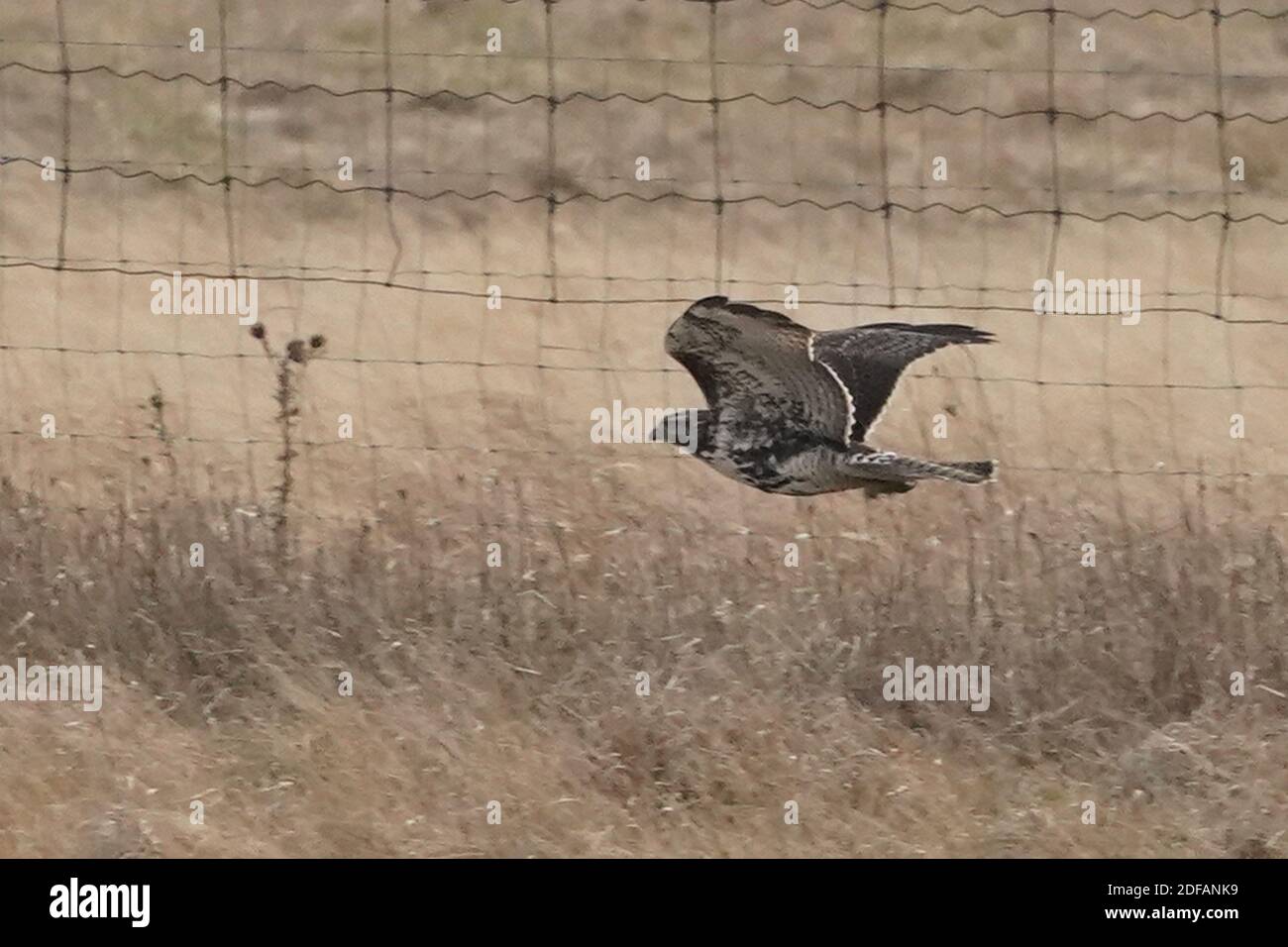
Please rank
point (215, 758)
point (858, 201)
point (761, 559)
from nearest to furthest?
1. point (215, 758)
2. point (761, 559)
3. point (858, 201)

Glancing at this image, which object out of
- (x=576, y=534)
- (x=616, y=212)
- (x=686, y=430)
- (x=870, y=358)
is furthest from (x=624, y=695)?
(x=616, y=212)

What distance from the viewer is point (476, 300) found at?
12195mm

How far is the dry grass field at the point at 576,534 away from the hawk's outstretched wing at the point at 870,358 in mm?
628

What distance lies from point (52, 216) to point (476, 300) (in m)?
2.99

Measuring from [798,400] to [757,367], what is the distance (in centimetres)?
22

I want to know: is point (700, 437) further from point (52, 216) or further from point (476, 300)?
point (52, 216)

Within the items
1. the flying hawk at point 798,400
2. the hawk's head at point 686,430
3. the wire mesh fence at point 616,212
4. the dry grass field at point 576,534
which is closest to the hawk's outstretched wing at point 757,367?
the flying hawk at point 798,400

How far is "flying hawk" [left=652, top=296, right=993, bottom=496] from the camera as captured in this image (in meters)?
7.11

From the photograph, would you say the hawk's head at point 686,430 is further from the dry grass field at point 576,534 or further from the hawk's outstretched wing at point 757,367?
the dry grass field at point 576,534

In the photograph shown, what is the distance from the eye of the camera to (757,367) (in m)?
7.37

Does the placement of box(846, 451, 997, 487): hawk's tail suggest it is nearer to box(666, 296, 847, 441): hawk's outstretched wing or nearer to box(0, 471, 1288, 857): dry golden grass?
box(666, 296, 847, 441): hawk's outstretched wing

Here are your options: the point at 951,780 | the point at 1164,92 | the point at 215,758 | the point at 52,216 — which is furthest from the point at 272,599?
the point at 1164,92

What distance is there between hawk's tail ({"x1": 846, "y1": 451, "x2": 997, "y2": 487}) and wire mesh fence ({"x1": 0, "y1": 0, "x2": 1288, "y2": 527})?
1.53 meters

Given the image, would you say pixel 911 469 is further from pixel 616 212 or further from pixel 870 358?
pixel 616 212
